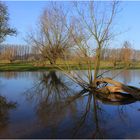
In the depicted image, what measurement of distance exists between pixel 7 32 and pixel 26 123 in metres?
28.8

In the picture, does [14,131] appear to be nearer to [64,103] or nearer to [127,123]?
[127,123]

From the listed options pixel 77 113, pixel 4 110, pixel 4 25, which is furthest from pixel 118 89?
pixel 4 25

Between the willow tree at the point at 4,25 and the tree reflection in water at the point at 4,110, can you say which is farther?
the willow tree at the point at 4,25

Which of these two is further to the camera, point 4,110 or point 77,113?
point 4,110

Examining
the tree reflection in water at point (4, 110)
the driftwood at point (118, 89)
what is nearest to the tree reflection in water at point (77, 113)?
the driftwood at point (118, 89)

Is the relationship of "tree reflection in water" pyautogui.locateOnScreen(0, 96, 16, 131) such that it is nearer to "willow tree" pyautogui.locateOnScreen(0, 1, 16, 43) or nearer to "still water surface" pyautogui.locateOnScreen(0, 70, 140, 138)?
"still water surface" pyautogui.locateOnScreen(0, 70, 140, 138)

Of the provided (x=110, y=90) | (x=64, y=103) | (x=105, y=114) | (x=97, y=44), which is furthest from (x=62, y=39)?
(x=105, y=114)

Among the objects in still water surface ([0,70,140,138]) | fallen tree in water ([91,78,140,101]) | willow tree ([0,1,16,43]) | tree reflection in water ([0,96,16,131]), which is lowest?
tree reflection in water ([0,96,16,131])

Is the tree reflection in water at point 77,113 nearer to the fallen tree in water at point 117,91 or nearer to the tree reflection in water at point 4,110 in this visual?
the fallen tree in water at point 117,91

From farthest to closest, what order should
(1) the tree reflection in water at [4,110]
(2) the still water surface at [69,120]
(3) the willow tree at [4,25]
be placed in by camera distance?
(3) the willow tree at [4,25], (1) the tree reflection in water at [4,110], (2) the still water surface at [69,120]

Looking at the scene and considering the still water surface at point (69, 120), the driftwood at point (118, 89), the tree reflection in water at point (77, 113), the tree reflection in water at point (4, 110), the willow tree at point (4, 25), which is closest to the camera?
the still water surface at point (69, 120)

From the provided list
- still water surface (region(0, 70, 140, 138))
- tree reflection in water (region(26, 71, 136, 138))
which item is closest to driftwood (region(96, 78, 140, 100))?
tree reflection in water (region(26, 71, 136, 138))

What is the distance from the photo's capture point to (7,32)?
34094 mm

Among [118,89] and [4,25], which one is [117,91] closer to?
[118,89]
